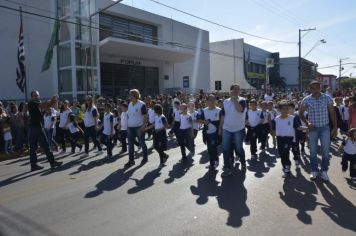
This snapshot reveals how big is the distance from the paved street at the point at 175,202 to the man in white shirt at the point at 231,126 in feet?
1.48

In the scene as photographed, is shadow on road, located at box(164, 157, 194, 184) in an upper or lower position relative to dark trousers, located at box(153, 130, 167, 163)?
lower

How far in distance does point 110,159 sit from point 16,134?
4751 mm

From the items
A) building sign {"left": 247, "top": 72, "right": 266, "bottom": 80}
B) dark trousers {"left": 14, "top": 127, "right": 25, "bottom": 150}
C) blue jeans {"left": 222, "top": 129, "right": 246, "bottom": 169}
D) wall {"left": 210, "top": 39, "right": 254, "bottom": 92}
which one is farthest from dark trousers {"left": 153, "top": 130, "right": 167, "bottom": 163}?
building sign {"left": 247, "top": 72, "right": 266, "bottom": 80}

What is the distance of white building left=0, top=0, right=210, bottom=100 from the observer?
25.2 metres

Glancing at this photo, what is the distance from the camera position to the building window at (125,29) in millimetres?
31344

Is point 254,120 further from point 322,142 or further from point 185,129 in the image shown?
point 322,142

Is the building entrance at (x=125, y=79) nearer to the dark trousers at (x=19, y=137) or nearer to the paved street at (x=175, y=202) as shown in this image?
the dark trousers at (x=19, y=137)

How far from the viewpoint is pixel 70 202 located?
6.52 meters

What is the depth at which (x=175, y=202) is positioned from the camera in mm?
6316

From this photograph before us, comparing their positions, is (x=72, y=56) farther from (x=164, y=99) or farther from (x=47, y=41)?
(x=164, y=99)

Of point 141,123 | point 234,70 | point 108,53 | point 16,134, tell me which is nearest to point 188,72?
point 108,53

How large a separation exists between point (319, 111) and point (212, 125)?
2548mm

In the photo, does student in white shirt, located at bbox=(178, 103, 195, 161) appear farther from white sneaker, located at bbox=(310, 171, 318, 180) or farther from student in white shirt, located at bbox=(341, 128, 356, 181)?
student in white shirt, located at bbox=(341, 128, 356, 181)

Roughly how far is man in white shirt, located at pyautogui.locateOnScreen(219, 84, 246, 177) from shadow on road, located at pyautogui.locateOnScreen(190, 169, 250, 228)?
0.39 metres
